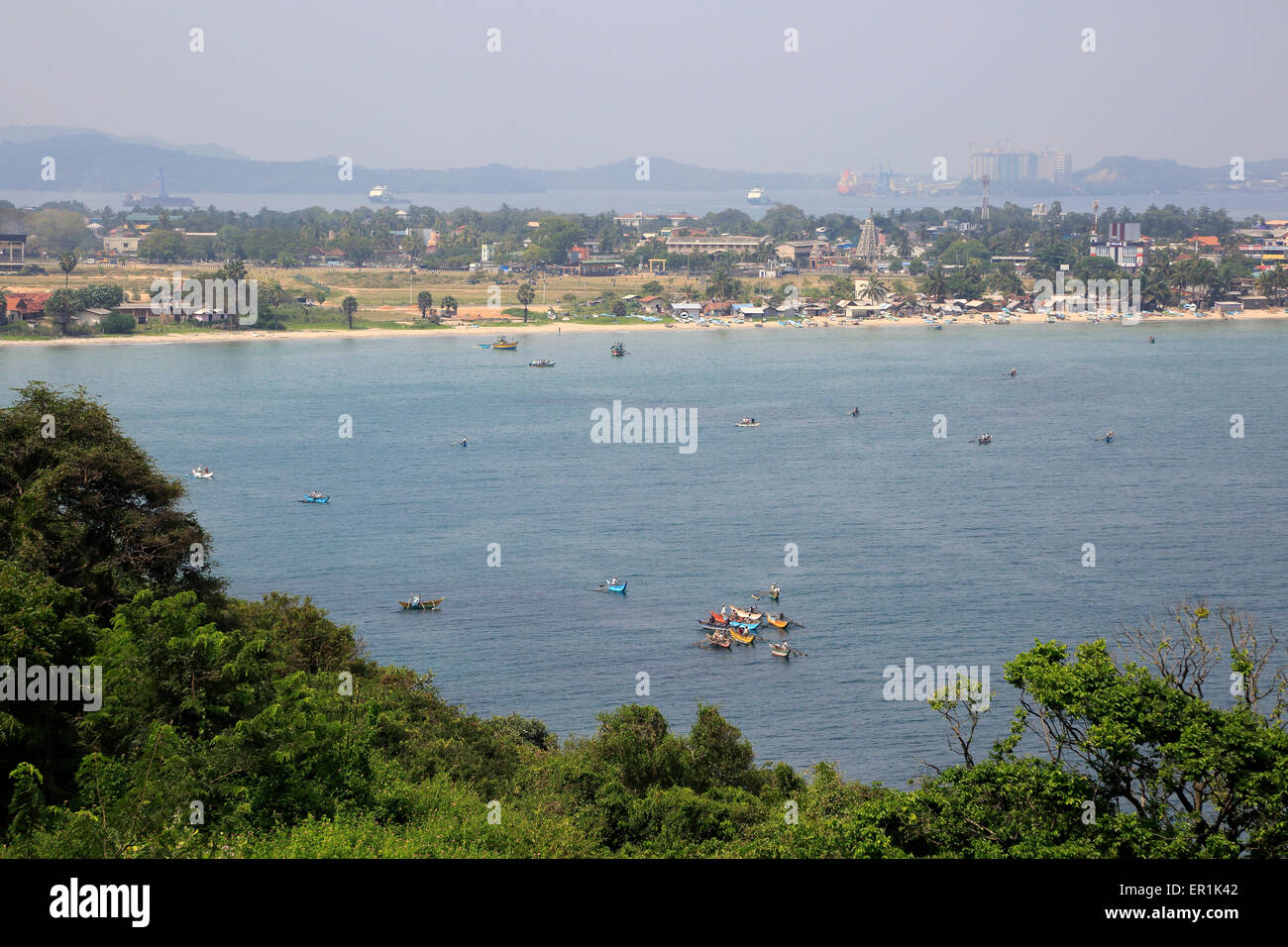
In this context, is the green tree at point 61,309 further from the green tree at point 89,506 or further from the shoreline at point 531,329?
the green tree at point 89,506

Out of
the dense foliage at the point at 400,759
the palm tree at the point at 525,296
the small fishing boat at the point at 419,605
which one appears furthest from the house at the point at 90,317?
the dense foliage at the point at 400,759

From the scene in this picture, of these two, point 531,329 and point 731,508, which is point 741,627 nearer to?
point 731,508

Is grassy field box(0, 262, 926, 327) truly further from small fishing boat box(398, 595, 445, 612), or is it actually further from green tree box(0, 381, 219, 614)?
green tree box(0, 381, 219, 614)

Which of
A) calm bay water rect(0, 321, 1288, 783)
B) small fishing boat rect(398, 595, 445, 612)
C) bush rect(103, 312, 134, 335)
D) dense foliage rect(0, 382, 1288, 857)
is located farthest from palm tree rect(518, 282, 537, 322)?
dense foliage rect(0, 382, 1288, 857)

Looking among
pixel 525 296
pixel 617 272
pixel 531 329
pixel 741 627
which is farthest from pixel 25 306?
pixel 741 627

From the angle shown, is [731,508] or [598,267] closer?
[731,508]
